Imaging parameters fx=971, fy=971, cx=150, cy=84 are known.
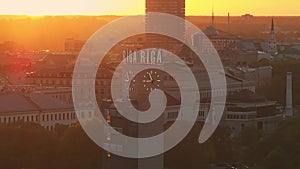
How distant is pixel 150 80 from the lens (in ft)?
117

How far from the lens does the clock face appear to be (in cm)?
3388

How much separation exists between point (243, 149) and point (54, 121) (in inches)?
506

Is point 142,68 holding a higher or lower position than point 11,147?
higher

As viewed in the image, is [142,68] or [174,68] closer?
[142,68]

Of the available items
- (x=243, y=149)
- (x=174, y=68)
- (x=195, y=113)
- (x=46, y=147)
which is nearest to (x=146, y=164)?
(x=46, y=147)

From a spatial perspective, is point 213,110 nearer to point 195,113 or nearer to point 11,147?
point 195,113

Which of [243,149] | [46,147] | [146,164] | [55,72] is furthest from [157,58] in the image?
[55,72]

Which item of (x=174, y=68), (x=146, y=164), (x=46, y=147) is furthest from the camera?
(x=174, y=68)

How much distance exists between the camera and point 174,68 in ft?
205

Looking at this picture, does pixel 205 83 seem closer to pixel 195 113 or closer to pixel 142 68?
pixel 195 113

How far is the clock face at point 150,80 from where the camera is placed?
33.9 metres

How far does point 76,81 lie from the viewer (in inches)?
2498

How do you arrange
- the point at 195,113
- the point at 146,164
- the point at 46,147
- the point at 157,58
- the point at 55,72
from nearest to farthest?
the point at 146,164 < the point at 46,147 < the point at 157,58 < the point at 195,113 < the point at 55,72

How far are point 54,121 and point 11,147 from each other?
1323cm
